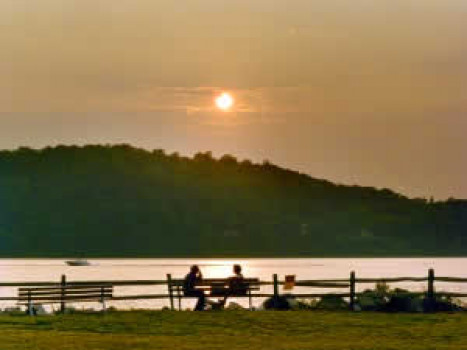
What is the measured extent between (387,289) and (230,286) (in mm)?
7258

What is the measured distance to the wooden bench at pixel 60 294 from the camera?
42.3 metres

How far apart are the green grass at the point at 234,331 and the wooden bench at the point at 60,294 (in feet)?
2.95

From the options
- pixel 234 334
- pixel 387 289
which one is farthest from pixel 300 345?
pixel 387 289

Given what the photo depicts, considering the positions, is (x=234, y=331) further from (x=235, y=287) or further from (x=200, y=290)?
(x=235, y=287)

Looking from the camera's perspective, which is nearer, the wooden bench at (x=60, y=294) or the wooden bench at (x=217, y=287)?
the wooden bench at (x=60, y=294)

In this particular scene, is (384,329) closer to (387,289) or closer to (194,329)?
(194,329)

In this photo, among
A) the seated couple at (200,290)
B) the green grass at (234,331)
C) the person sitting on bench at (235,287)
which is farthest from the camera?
the person sitting on bench at (235,287)

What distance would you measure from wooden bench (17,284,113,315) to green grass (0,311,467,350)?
2.95ft

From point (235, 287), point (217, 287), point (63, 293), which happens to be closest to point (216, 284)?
point (217, 287)

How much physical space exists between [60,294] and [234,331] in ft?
25.4

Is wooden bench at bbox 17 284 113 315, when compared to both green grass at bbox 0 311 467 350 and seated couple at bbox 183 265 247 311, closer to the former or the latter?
green grass at bbox 0 311 467 350

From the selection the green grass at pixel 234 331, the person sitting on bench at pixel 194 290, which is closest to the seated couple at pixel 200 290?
the person sitting on bench at pixel 194 290

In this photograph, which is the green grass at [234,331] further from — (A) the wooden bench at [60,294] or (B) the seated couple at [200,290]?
(B) the seated couple at [200,290]

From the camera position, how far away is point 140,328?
124 ft
